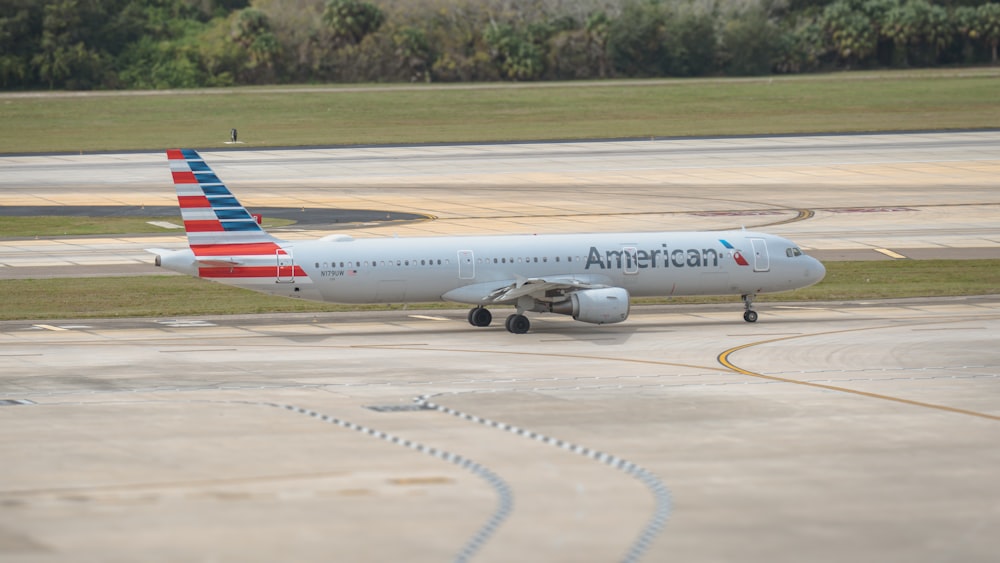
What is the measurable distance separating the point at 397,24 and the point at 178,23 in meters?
25.8

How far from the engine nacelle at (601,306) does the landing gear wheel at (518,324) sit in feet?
6.31

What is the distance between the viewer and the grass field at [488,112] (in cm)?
12275

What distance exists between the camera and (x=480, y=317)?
51812 millimetres

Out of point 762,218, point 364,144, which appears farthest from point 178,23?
point 762,218

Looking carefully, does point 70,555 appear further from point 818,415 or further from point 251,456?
point 818,415

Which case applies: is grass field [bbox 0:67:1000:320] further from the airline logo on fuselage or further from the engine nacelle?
the engine nacelle

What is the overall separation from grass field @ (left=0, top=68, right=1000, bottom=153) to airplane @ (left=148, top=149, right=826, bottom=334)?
68.7 meters

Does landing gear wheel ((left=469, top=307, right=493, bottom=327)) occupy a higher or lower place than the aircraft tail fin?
lower

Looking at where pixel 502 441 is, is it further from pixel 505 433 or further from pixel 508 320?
pixel 508 320

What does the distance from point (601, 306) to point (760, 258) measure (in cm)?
761

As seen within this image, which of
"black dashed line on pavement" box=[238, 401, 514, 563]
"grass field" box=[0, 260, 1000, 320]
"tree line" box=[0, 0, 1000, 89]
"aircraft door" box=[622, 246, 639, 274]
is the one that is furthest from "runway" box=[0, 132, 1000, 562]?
"tree line" box=[0, 0, 1000, 89]

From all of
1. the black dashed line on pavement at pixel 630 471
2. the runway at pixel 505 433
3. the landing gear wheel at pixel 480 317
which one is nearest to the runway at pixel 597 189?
the runway at pixel 505 433

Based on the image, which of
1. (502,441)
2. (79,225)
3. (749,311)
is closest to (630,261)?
(749,311)

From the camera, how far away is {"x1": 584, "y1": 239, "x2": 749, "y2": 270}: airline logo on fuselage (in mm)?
51281
